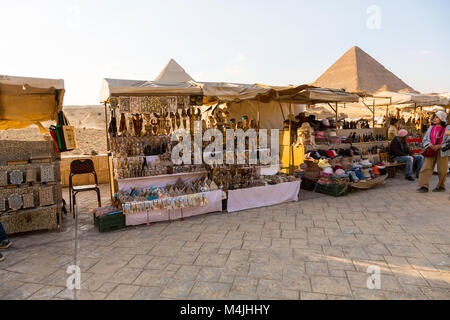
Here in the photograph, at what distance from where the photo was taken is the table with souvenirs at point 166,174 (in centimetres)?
487

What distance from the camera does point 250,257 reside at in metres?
3.49

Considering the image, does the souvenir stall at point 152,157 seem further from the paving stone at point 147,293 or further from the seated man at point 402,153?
the seated man at point 402,153

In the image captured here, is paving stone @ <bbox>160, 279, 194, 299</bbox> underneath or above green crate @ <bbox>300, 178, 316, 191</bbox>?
underneath

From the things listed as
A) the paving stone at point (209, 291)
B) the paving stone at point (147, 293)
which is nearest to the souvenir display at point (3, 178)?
the paving stone at point (147, 293)

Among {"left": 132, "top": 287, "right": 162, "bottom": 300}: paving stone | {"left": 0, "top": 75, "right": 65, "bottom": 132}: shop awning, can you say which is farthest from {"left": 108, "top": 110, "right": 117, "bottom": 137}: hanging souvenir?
{"left": 132, "top": 287, "right": 162, "bottom": 300}: paving stone

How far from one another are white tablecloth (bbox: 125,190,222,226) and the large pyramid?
60288 mm

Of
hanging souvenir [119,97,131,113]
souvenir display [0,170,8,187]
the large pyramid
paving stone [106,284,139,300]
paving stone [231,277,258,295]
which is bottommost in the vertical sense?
paving stone [231,277,258,295]

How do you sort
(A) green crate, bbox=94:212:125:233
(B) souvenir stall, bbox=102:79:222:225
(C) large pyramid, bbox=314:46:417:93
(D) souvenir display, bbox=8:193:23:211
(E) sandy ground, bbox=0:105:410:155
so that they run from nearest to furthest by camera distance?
(D) souvenir display, bbox=8:193:23:211, (A) green crate, bbox=94:212:125:233, (B) souvenir stall, bbox=102:79:222:225, (E) sandy ground, bbox=0:105:410:155, (C) large pyramid, bbox=314:46:417:93

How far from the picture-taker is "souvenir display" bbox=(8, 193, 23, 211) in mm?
4172

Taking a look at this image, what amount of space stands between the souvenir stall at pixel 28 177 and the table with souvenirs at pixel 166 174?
2.69ft

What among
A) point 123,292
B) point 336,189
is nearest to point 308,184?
point 336,189

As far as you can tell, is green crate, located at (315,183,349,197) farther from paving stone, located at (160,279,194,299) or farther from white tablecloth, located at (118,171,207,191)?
paving stone, located at (160,279,194,299)

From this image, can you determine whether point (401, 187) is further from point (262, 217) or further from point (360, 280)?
point (360, 280)
